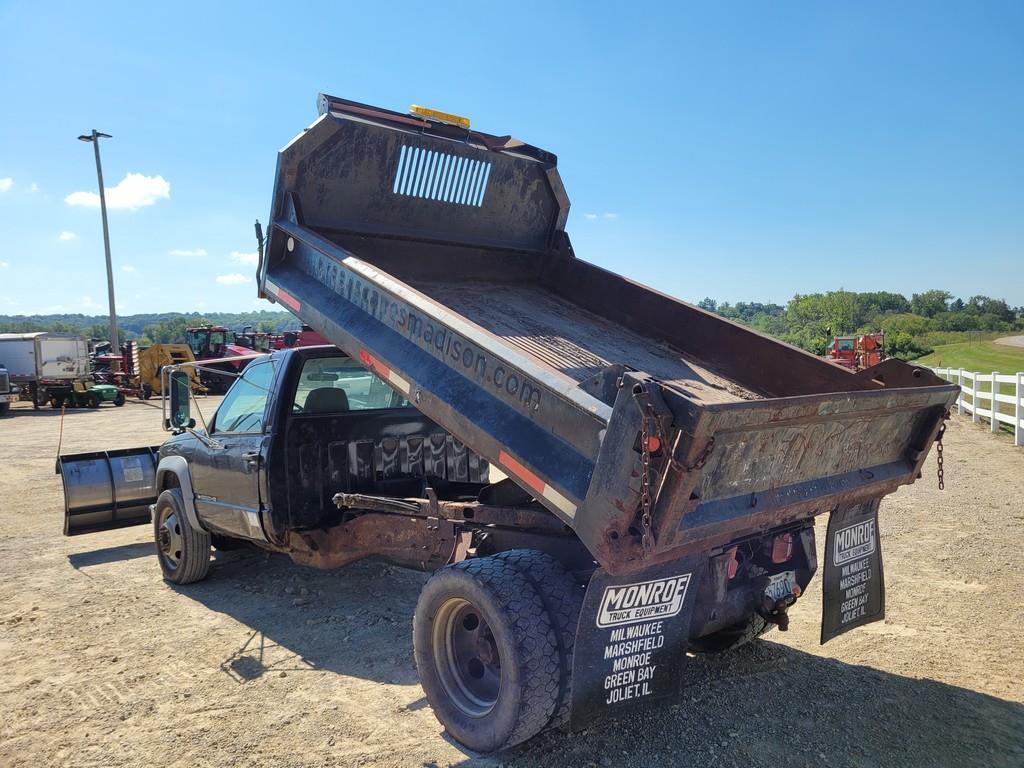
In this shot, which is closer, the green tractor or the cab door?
the cab door

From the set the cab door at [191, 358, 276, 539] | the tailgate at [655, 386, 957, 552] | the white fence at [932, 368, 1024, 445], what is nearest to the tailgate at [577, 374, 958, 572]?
the tailgate at [655, 386, 957, 552]

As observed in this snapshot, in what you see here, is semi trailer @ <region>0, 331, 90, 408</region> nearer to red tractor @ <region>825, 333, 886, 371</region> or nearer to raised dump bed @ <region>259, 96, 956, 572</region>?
raised dump bed @ <region>259, 96, 956, 572</region>

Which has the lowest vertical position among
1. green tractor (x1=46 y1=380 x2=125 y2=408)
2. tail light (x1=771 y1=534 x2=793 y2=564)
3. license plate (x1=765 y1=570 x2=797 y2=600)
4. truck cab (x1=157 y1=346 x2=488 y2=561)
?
green tractor (x1=46 y1=380 x2=125 y2=408)

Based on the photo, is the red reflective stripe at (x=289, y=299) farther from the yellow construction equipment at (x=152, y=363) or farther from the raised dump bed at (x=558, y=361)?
the yellow construction equipment at (x=152, y=363)

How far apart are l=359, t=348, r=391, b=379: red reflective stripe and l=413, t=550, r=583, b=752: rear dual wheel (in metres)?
1.03

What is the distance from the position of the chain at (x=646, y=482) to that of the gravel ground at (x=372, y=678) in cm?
133

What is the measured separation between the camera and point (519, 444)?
307cm

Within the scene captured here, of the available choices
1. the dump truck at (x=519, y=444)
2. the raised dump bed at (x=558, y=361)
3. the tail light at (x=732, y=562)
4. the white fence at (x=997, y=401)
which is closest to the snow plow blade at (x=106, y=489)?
the dump truck at (x=519, y=444)

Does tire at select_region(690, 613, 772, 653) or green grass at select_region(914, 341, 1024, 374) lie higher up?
tire at select_region(690, 613, 772, 653)

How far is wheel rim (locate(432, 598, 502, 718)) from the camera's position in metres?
3.43

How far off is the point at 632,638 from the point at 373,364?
1860 millimetres

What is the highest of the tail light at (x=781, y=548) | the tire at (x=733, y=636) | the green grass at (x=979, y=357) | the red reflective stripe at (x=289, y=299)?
the red reflective stripe at (x=289, y=299)

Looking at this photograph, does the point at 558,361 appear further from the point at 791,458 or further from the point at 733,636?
the point at 733,636

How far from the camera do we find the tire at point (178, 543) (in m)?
5.98
